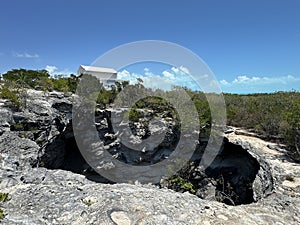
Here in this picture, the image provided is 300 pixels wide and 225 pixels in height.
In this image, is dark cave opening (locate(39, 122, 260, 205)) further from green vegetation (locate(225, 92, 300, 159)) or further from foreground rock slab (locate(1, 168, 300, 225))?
green vegetation (locate(225, 92, 300, 159))

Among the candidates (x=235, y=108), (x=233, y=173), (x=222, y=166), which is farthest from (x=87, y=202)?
(x=235, y=108)

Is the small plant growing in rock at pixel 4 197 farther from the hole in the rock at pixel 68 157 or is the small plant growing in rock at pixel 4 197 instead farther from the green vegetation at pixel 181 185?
the hole in the rock at pixel 68 157

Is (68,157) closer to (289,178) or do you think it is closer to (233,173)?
(233,173)

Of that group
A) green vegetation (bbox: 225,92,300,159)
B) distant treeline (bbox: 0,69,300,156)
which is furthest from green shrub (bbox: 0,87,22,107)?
green vegetation (bbox: 225,92,300,159)

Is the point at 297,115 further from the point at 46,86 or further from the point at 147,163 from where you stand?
the point at 46,86

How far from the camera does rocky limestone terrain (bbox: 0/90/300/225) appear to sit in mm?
4359

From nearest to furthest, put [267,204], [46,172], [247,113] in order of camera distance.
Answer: [267,204] < [46,172] < [247,113]

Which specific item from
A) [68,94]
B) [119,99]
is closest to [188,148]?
[119,99]

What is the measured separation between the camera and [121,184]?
5.68 meters

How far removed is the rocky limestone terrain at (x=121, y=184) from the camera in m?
4.36

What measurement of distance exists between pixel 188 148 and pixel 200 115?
1786 millimetres

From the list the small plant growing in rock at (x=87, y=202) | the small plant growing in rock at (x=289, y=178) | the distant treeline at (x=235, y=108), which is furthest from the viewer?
the distant treeline at (x=235, y=108)

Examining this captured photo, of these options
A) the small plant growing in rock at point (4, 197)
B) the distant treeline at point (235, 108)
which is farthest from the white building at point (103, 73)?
the small plant growing in rock at point (4, 197)

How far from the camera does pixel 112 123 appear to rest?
457 inches
